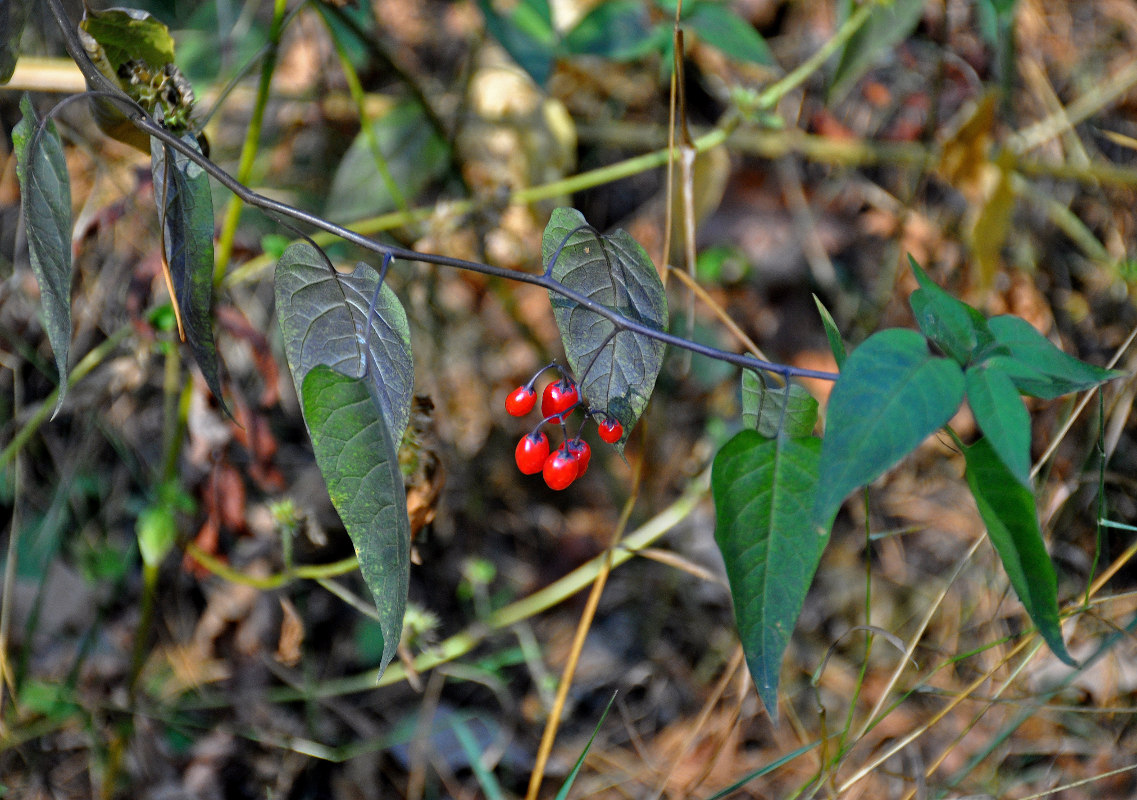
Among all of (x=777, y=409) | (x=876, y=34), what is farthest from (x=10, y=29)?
(x=876, y=34)

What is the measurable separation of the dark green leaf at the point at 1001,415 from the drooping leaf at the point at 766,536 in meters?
0.18

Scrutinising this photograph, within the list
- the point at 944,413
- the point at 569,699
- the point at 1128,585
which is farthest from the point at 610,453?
the point at 944,413

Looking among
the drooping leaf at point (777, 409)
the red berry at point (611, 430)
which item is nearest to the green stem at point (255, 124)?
the red berry at point (611, 430)

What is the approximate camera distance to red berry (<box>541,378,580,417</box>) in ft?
3.40

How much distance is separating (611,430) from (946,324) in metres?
0.39

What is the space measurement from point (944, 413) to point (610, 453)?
1.56 metres

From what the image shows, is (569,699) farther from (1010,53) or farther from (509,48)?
(1010,53)

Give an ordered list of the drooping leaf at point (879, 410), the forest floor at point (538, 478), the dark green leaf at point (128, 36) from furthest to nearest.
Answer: the forest floor at point (538, 478)
the dark green leaf at point (128, 36)
the drooping leaf at point (879, 410)

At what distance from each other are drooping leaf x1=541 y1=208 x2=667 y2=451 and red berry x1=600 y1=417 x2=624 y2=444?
5cm

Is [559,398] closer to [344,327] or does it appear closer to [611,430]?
[611,430]

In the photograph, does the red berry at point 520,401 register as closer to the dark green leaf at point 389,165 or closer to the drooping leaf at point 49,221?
the drooping leaf at point 49,221

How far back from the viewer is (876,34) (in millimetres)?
1903

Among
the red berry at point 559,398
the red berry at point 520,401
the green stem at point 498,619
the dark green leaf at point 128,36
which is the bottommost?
the green stem at point 498,619

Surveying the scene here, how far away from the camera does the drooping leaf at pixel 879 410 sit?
0.62m
